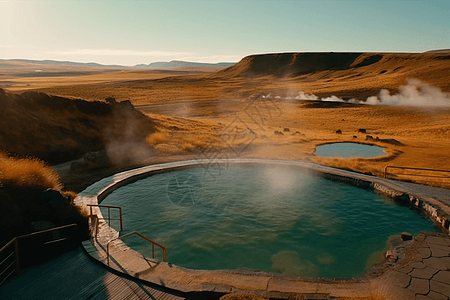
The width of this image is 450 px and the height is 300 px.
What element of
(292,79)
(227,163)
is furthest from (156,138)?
(292,79)

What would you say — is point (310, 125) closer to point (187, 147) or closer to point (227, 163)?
point (187, 147)

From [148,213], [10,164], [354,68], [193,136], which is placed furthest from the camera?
[354,68]

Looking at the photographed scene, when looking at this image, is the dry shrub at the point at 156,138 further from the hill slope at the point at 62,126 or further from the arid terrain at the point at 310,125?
the hill slope at the point at 62,126

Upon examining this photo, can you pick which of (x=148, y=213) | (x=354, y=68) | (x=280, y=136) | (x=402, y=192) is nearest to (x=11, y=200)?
(x=148, y=213)

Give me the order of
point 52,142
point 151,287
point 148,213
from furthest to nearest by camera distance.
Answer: point 52,142 → point 148,213 → point 151,287

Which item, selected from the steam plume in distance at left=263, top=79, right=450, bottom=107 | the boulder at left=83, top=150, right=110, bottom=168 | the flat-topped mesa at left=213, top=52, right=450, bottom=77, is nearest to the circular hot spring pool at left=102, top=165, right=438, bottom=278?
the boulder at left=83, top=150, right=110, bottom=168

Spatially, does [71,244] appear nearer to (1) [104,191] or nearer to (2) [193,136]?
(1) [104,191]
